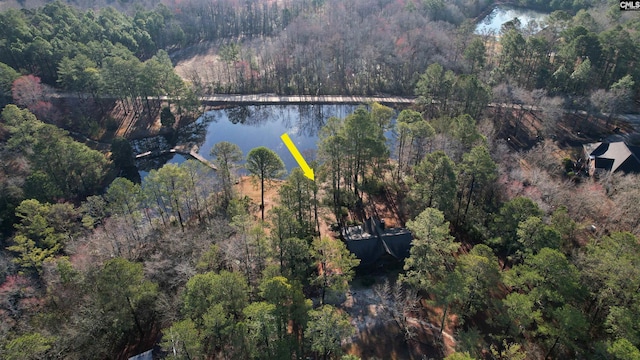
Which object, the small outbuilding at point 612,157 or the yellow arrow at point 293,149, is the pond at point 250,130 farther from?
the small outbuilding at point 612,157

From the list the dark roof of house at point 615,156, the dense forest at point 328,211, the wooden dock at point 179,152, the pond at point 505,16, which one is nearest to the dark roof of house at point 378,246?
the dense forest at point 328,211

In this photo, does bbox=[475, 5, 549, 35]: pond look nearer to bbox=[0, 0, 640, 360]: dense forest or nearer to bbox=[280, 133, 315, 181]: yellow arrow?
bbox=[0, 0, 640, 360]: dense forest

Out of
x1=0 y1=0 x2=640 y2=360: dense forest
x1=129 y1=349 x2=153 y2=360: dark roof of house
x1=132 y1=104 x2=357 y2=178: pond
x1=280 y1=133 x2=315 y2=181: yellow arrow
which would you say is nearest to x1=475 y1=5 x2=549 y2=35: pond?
x1=0 y1=0 x2=640 y2=360: dense forest

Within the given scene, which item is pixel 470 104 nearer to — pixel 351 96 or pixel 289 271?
pixel 351 96

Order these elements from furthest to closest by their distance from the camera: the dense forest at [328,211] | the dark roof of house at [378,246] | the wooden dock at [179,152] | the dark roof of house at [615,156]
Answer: the wooden dock at [179,152] → the dark roof of house at [615,156] → the dark roof of house at [378,246] → the dense forest at [328,211]

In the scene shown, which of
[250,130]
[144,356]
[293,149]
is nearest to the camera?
[144,356]

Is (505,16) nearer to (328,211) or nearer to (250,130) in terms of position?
(250,130)

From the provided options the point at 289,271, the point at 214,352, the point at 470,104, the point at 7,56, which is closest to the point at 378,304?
the point at 289,271

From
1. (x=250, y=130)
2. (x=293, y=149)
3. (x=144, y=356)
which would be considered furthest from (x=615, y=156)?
(x=144, y=356)
